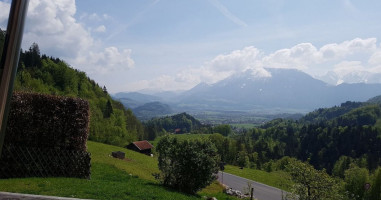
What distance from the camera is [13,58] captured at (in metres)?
1.88

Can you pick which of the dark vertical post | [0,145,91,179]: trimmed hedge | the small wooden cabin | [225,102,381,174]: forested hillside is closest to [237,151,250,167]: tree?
[225,102,381,174]: forested hillside

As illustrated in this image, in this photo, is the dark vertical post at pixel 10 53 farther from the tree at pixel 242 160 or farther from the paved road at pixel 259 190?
the tree at pixel 242 160

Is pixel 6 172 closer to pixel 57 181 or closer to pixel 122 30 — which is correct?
pixel 57 181

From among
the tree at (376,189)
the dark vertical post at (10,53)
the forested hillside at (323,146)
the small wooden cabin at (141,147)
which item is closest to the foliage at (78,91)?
the small wooden cabin at (141,147)

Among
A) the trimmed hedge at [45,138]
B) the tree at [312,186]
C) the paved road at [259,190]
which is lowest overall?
the paved road at [259,190]

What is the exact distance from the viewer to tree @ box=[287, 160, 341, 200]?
14031 mm

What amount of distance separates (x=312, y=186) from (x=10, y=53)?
14749 mm

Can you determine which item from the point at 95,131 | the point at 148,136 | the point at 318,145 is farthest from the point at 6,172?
the point at 318,145

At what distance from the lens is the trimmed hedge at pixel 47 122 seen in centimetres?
988

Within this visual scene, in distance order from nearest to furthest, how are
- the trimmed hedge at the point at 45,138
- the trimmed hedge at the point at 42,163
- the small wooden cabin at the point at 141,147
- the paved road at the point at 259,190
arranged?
the trimmed hedge at the point at 42,163
the trimmed hedge at the point at 45,138
the paved road at the point at 259,190
the small wooden cabin at the point at 141,147

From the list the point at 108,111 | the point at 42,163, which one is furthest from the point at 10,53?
the point at 108,111

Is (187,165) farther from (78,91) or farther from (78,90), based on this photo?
(78,90)

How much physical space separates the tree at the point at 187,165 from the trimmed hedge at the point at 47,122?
3.51m

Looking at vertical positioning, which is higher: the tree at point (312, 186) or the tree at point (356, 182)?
the tree at point (312, 186)
